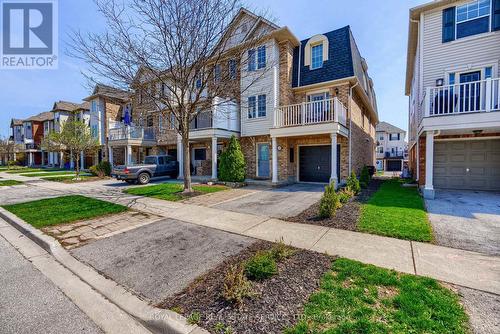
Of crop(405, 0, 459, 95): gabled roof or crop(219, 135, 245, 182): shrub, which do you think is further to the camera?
crop(219, 135, 245, 182): shrub

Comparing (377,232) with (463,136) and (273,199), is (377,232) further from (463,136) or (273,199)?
(463,136)

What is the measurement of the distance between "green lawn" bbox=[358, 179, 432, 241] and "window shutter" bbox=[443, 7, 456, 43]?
770cm

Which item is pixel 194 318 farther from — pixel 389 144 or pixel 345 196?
pixel 389 144

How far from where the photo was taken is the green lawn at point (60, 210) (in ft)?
21.8

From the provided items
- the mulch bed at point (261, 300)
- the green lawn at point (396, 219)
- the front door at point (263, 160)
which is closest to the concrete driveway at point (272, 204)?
the green lawn at point (396, 219)

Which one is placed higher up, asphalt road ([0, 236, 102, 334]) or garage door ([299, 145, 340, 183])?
garage door ([299, 145, 340, 183])

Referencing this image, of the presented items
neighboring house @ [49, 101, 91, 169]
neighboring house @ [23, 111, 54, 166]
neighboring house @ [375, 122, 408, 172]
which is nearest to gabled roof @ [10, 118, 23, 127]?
neighboring house @ [23, 111, 54, 166]

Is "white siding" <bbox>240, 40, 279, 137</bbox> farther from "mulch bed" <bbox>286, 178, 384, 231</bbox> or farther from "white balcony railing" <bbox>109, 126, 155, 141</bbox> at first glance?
"white balcony railing" <bbox>109, 126, 155, 141</bbox>

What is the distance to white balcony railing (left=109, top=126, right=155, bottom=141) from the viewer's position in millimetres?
19670

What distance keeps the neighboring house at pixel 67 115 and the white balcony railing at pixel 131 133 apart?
12.2 m

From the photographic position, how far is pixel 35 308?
9.69ft

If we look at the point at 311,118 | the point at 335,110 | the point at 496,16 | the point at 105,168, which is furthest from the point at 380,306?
the point at 105,168

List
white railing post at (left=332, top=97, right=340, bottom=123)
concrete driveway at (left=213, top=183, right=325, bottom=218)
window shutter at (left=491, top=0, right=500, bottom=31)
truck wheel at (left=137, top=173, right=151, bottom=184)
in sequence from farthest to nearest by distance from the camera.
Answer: truck wheel at (left=137, top=173, right=151, bottom=184) < white railing post at (left=332, top=97, right=340, bottom=123) < window shutter at (left=491, top=0, right=500, bottom=31) < concrete driveway at (left=213, top=183, right=325, bottom=218)

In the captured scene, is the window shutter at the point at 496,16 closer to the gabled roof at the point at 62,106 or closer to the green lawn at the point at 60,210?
the green lawn at the point at 60,210
